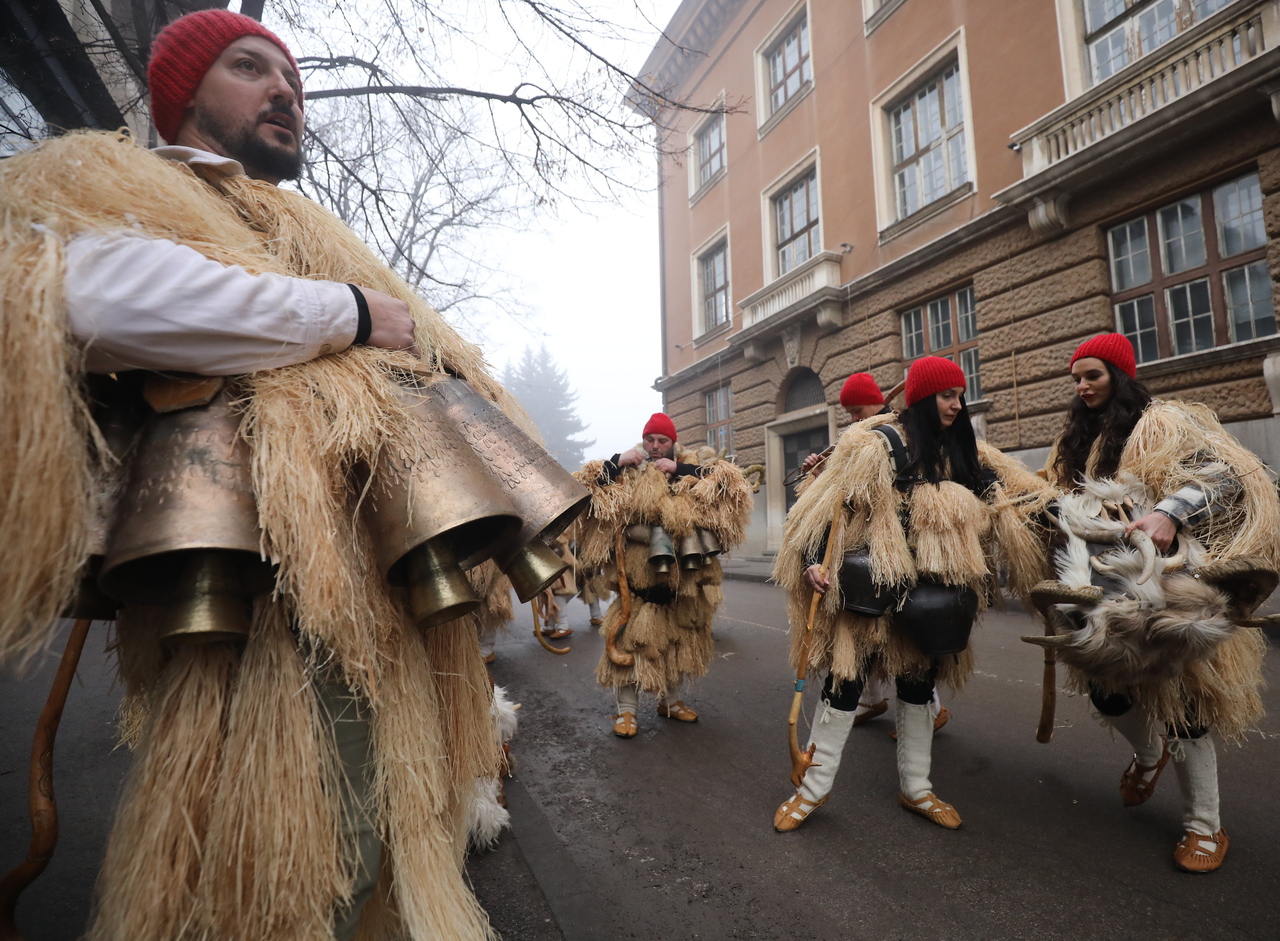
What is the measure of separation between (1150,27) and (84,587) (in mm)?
12367

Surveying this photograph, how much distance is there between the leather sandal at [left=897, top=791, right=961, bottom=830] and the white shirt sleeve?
2935mm

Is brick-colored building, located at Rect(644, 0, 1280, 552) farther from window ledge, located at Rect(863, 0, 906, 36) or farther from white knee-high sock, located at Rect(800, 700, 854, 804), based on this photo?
white knee-high sock, located at Rect(800, 700, 854, 804)

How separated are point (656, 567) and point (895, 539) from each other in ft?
6.03

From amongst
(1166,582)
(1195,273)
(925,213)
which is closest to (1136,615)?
(1166,582)

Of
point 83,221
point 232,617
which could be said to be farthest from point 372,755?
point 83,221

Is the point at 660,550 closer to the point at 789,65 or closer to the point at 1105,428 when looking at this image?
the point at 1105,428

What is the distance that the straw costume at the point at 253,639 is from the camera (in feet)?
3.06

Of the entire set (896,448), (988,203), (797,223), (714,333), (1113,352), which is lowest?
(896,448)

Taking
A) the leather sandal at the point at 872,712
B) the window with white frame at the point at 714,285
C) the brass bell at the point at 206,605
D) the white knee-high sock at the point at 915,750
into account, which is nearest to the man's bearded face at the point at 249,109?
the brass bell at the point at 206,605

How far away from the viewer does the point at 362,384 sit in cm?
120

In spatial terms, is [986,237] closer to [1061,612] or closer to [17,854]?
[1061,612]

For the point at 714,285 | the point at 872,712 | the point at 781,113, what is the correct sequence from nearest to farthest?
the point at 872,712 → the point at 781,113 → the point at 714,285

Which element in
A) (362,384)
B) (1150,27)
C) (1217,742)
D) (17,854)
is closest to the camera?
(362,384)

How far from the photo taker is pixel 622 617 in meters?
4.18
